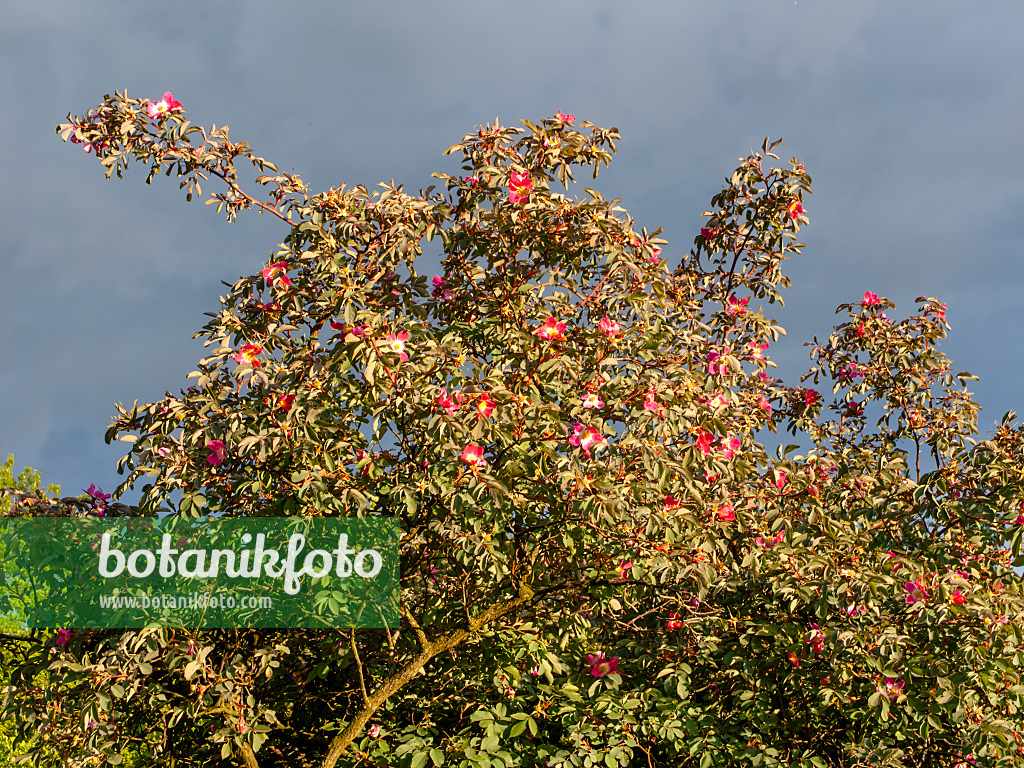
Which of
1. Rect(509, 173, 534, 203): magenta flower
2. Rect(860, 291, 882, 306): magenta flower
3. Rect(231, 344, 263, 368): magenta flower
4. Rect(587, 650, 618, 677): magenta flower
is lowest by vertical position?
Rect(587, 650, 618, 677): magenta flower

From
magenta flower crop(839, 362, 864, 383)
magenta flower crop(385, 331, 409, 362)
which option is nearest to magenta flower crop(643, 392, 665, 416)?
magenta flower crop(385, 331, 409, 362)

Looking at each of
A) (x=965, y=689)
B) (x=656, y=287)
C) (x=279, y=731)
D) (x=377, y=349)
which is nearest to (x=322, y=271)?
(x=377, y=349)

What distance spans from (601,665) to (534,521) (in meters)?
1.11

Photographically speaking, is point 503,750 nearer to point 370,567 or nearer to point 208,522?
point 370,567

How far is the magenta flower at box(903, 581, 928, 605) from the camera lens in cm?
466

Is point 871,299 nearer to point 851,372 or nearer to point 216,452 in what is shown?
point 851,372

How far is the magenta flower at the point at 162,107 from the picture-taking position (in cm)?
493

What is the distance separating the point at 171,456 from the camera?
443 cm

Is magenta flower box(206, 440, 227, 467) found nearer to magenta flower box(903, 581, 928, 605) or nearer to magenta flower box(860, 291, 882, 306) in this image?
magenta flower box(903, 581, 928, 605)

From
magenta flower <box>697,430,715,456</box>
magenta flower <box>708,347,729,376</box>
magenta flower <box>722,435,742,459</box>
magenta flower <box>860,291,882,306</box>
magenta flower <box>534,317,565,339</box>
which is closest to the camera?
magenta flower <box>697,430,715,456</box>

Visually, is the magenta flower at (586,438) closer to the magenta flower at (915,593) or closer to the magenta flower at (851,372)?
the magenta flower at (915,593)

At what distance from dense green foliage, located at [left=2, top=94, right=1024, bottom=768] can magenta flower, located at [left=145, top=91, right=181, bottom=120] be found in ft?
0.05

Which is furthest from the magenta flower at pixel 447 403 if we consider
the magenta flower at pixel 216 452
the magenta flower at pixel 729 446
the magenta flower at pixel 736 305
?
the magenta flower at pixel 736 305

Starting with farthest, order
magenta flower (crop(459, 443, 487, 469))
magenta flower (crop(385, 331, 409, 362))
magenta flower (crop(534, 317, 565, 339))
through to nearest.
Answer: magenta flower (crop(534, 317, 565, 339)) < magenta flower (crop(385, 331, 409, 362)) < magenta flower (crop(459, 443, 487, 469))
